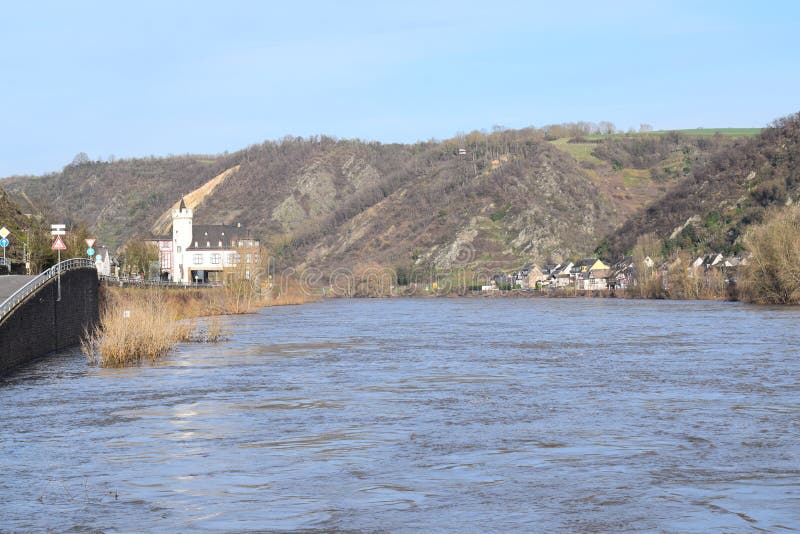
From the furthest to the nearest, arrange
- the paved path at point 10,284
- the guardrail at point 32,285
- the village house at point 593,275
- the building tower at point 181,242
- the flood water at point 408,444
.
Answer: the village house at point 593,275
the building tower at point 181,242
the paved path at point 10,284
the guardrail at point 32,285
the flood water at point 408,444

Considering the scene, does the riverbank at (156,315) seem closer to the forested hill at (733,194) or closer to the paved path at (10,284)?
the paved path at (10,284)

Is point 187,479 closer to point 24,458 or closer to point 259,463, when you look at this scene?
point 259,463

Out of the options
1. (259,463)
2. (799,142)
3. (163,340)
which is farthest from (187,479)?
(799,142)

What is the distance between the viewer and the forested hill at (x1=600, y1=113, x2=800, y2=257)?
161 metres

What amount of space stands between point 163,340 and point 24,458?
24.6 m

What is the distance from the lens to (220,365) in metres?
43.7

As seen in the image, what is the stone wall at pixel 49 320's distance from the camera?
40625mm

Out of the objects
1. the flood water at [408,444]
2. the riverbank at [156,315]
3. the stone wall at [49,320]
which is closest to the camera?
the flood water at [408,444]

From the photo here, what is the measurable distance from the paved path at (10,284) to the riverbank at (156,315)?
4199mm

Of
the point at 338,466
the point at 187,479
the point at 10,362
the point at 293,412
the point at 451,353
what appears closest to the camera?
the point at 187,479

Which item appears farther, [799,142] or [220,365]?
[799,142]

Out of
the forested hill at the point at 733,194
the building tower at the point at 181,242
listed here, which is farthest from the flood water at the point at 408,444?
the building tower at the point at 181,242

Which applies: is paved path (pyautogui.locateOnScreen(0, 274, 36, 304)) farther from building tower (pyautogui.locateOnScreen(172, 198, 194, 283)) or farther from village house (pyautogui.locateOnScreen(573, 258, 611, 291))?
village house (pyautogui.locateOnScreen(573, 258, 611, 291))

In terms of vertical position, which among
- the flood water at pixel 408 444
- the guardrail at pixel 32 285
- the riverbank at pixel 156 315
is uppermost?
the guardrail at pixel 32 285
